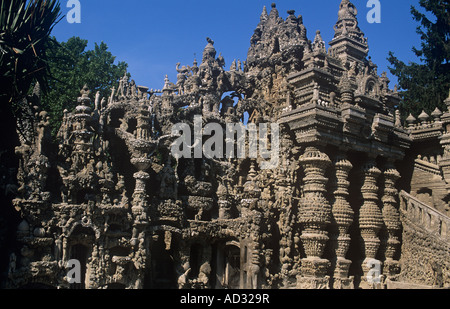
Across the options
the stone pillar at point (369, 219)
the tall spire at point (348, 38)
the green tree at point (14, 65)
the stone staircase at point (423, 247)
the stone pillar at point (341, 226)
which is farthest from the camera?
the tall spire at point (348, 38)

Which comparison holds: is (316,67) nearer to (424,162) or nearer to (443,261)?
(424,162)

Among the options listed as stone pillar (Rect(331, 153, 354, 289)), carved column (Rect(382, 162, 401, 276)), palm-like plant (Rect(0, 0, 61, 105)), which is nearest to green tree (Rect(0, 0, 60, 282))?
palm-like plant (Rect(0, 0, 61, 105))

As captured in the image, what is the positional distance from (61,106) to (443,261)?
17048mm

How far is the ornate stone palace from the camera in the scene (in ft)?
42.8

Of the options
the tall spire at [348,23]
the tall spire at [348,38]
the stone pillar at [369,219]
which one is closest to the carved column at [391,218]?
the stone pillar at [369,219]

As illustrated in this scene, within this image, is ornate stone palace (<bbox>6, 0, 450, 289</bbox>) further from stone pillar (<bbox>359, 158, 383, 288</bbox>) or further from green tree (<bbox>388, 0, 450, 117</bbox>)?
green tree (<bbox>388, 0, 450, 117</bbox>)

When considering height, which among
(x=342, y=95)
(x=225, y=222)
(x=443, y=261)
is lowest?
(x=443, y=261)

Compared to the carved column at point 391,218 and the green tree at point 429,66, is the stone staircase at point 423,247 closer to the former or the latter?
the carved column at point 391,218

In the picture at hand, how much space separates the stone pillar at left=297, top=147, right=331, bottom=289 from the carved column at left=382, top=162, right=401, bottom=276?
9.59 feet

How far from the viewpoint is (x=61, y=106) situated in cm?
2272

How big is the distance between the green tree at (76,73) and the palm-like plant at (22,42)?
7.64m

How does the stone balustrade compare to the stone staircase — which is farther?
the stone balustrade

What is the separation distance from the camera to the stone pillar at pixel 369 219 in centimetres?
1652
